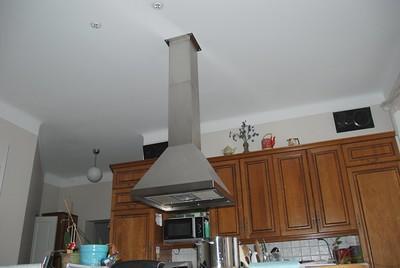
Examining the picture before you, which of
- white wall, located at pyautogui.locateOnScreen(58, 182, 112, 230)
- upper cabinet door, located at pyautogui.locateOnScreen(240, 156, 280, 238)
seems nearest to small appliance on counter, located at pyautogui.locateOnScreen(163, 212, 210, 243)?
upper cabinet door, located at pyautogui.locateOnScreen(240, 156, 280, 238)

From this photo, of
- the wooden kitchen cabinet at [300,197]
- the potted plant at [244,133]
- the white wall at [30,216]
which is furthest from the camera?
the white wall at [30,216]

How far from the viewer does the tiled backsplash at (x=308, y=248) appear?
370cm

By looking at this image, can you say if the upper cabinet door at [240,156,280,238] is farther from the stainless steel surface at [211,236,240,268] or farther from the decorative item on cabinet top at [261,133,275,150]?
the stainless steel surface at [211,236,240,268]

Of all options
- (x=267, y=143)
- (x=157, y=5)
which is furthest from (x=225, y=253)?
(x=157, y=5)

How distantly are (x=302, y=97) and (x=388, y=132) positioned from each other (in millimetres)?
985

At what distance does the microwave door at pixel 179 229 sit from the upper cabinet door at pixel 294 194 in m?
1.02

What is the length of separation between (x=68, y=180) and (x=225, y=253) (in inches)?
203

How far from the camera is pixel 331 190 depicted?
11.6 feet

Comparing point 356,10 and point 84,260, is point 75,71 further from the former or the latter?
point 356,10

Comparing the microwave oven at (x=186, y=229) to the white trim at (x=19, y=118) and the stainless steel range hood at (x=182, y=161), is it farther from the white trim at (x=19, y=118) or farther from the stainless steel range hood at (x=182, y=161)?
the white trim at (x=19, y=118)

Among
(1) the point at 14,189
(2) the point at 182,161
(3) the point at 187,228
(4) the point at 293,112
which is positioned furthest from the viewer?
(4) the point at 293,112

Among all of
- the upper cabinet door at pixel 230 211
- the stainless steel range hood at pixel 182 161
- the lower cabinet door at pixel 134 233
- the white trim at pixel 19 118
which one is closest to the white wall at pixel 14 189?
the white trim at pixel 19 118

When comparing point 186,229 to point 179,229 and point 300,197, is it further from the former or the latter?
point 300,197

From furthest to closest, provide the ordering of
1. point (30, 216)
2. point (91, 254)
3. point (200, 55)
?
point (30, 216), point (200, 55), point (91, 254)
